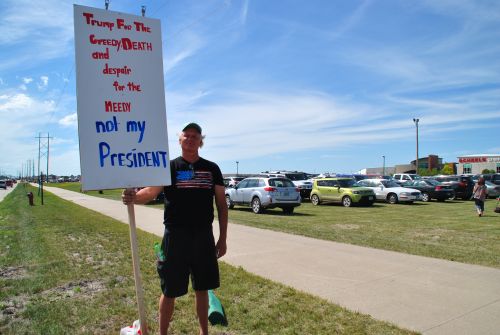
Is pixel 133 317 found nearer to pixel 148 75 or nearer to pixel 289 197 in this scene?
pixel 148 75

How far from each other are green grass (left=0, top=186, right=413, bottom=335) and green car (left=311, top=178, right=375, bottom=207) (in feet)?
49.8

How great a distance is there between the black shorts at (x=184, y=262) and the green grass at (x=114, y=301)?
0.84m

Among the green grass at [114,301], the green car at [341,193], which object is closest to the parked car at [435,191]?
the green car at [341,193]

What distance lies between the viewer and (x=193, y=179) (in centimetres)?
354

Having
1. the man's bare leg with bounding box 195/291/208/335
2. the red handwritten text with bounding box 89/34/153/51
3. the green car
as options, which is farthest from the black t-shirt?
the green car

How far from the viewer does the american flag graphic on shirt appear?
3525mm

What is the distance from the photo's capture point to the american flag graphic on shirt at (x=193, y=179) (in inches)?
139

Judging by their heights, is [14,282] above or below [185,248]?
below

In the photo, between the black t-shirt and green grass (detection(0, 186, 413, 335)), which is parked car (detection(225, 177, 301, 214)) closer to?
green grass (detection(0, 186, 413, 335))

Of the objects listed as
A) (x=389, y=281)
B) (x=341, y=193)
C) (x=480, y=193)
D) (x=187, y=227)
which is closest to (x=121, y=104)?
(x=187, y=227)

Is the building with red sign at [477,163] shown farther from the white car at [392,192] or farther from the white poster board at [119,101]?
the white poster board at [119,101]

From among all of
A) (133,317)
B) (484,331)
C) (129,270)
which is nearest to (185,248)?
(133,317)

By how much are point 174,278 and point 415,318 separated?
2.68 metres

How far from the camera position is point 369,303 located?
4914mm
